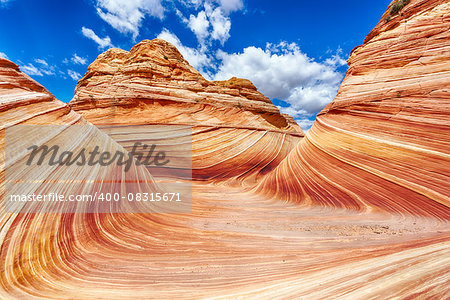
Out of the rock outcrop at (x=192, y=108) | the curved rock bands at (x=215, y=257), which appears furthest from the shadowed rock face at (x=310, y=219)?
the rock outcrop at (x=192, y=108)

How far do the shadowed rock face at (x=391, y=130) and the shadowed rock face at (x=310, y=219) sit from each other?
2 centimetres

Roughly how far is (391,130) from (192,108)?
272 inches

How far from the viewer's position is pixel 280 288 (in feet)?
4.13

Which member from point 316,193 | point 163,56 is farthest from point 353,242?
point 163,56

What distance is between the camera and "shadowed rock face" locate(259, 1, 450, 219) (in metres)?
2.90

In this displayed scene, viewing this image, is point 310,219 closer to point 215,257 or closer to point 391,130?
point 215,257

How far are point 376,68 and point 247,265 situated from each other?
17.6 ft

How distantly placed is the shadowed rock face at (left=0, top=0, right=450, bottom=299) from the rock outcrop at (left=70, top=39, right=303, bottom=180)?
162 cm

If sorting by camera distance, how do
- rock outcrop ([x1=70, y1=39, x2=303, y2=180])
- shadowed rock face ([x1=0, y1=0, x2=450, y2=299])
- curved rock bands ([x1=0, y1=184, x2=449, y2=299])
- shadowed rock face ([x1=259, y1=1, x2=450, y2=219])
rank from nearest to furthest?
curved rock bands ([x1=0, y1=184, x2=449, y2=299]) → shadowed rock face ([x1=0, y1=0, x2=450, y2=299]) → shadowed rock face ([x1=259, y1=1, x2=450, y2=219]) → rock outcrop ([x1=70, y1=39, x2=303, y2=180])

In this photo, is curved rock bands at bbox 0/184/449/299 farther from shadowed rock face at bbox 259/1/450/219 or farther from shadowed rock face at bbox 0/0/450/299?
shadowed rock face at bbox 259/1/450/219

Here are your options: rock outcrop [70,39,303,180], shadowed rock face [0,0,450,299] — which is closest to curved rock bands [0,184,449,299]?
shadowed rock face [0,0,450,299]

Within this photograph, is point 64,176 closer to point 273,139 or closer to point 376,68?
point 376,68

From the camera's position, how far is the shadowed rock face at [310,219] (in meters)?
1.39

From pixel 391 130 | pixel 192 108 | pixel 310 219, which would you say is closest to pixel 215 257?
pixel 310 219
